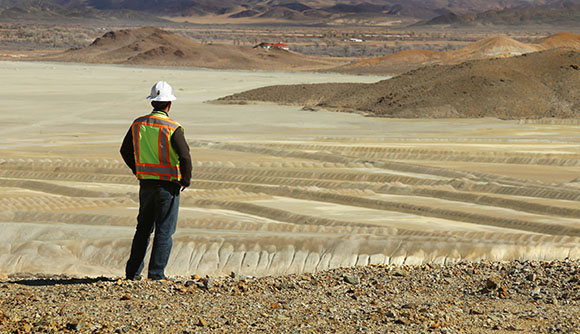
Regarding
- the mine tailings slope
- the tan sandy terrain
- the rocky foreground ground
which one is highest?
the rocky foreground ground

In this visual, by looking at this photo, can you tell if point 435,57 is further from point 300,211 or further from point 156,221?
point 156,221

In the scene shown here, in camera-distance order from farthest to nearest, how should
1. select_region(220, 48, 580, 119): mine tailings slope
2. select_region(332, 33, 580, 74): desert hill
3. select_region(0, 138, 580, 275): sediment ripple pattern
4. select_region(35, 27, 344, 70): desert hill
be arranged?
1. select_region(35, 27, 344, 70): desert hill
2. select_region(332, 33, 580, 74): desert hill
3. select_region(220, 48, 580, 119): mine tailings slope
4. select_region(0, 138, 580, 275): sediment ripple pattern

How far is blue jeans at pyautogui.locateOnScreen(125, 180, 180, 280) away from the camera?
20.2 ft

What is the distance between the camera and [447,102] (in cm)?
2562

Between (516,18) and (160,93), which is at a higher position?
(160,93)

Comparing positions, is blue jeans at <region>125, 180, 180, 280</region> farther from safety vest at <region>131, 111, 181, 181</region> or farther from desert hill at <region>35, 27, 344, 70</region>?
desert hill at <region>35, 27, 344, 70</region>

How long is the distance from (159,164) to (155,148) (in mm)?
118

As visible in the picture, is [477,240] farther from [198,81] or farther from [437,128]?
[198,81]

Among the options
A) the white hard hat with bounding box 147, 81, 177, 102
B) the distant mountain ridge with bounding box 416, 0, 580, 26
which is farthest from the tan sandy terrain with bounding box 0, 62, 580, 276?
the distant mountain ridge with bounding box 416, 0, 580, 26

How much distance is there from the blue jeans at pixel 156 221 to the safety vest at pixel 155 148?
3.4 inches

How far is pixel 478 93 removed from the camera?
1021 inches

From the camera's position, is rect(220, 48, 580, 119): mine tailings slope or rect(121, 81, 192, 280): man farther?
rect(220, 48, 580, 119): mine tailings slope

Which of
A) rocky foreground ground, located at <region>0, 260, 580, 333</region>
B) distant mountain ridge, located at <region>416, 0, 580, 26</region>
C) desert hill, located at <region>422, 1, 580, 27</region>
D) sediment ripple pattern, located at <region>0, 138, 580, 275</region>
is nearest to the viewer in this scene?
rocky foreground ground, located at <region>0, 260, 580, 333</region>

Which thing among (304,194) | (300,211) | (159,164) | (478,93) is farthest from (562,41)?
(159,164)
